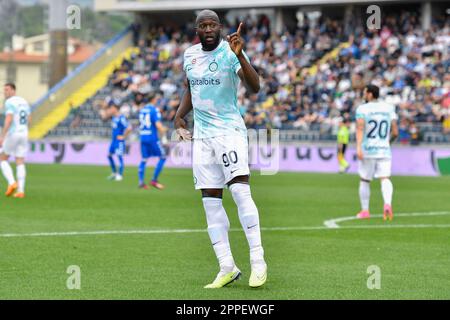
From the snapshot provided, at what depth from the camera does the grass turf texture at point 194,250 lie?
913 cm

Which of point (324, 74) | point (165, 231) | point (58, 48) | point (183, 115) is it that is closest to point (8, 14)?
point (58, 48)

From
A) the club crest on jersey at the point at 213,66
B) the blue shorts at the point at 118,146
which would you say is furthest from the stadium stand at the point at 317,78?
the club crest on jersey at the point at 213,66

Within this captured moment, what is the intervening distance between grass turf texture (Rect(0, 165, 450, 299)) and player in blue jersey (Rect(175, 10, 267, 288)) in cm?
38

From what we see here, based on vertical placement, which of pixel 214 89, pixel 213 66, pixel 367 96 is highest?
pixel 213 66

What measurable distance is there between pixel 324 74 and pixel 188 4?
39.9ft

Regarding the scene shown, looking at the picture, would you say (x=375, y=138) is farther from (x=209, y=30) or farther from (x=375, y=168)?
(x=209, y=30)

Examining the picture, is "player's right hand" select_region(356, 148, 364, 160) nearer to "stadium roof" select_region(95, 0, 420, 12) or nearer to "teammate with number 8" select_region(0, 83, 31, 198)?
"teammate with number 8" select_region(0, 83, 31, 198)

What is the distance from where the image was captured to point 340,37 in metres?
46.8

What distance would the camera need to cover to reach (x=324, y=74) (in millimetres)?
43156

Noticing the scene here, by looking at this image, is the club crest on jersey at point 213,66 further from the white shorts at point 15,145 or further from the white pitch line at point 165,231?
the white shorts at point 15,145

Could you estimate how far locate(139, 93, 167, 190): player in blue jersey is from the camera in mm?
25906
